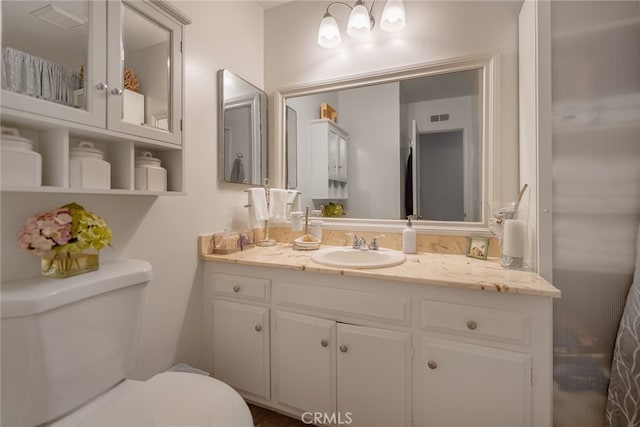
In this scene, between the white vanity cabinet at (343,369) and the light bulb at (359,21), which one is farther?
the light bulb at (359,21)

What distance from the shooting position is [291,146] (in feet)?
6.66

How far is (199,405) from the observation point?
34.7 inches

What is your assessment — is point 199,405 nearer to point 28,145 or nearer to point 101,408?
point 101,408

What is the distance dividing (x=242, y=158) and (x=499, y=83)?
4.82 feet

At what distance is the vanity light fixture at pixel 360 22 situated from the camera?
1.60 metres

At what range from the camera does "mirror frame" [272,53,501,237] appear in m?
1.52

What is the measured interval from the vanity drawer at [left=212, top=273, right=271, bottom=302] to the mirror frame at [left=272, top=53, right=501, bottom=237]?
65 cm

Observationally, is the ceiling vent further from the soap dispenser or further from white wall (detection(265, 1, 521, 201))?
the soap dispenser

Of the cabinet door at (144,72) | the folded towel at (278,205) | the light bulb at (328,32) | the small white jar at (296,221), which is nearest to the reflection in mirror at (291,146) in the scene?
the folded towel at (278,205)

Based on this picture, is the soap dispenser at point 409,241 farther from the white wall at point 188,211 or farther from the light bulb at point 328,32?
the light bulb at point 328,32

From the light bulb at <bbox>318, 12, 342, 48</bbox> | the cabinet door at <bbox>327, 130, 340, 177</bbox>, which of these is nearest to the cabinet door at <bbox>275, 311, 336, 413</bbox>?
the cabinet door at <bbox>327, 130, 340, 177</bbox>

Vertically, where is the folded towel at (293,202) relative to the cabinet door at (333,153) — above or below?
below

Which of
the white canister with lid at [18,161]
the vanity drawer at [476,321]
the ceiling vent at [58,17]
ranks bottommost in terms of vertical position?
the vanity drawer at [476,321]

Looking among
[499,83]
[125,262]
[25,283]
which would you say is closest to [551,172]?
[499,83]
